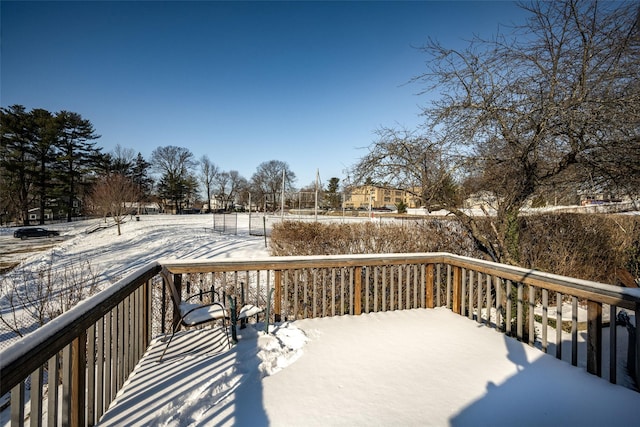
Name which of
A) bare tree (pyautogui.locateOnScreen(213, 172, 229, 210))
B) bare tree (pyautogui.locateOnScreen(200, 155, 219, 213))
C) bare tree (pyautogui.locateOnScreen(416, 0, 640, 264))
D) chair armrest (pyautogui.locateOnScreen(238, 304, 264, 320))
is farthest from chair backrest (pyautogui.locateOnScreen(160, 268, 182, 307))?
bare tree (pyautogui.locateOnScreen(213, 172, 229, 210))

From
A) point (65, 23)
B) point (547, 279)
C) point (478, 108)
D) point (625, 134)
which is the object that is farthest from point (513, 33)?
point (65, 23)

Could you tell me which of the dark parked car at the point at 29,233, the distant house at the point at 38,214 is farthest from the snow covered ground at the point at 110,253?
the distant house at the point at 38,214

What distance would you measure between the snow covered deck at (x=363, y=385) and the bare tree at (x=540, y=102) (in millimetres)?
2455

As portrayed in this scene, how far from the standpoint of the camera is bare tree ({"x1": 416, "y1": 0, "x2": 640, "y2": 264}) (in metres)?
3.42

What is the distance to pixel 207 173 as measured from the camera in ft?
145

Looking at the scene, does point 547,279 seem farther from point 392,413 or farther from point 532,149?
point 532,149

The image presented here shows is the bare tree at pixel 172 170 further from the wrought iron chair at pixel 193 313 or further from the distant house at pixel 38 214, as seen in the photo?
the wrought iron chair at pixel 193 313

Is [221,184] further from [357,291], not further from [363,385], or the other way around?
[363,385]

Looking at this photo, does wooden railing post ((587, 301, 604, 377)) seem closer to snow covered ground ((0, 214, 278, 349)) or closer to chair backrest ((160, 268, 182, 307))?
chair backrest ((160, 268, 182, 307))

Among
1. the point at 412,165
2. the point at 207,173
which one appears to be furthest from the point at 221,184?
the point at 412,165

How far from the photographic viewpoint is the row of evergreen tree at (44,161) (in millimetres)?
23875

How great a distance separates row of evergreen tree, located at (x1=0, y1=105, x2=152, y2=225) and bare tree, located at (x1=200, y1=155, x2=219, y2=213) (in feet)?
46.2

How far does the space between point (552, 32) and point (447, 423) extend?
179 inches

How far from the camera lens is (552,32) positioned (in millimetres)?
3773
